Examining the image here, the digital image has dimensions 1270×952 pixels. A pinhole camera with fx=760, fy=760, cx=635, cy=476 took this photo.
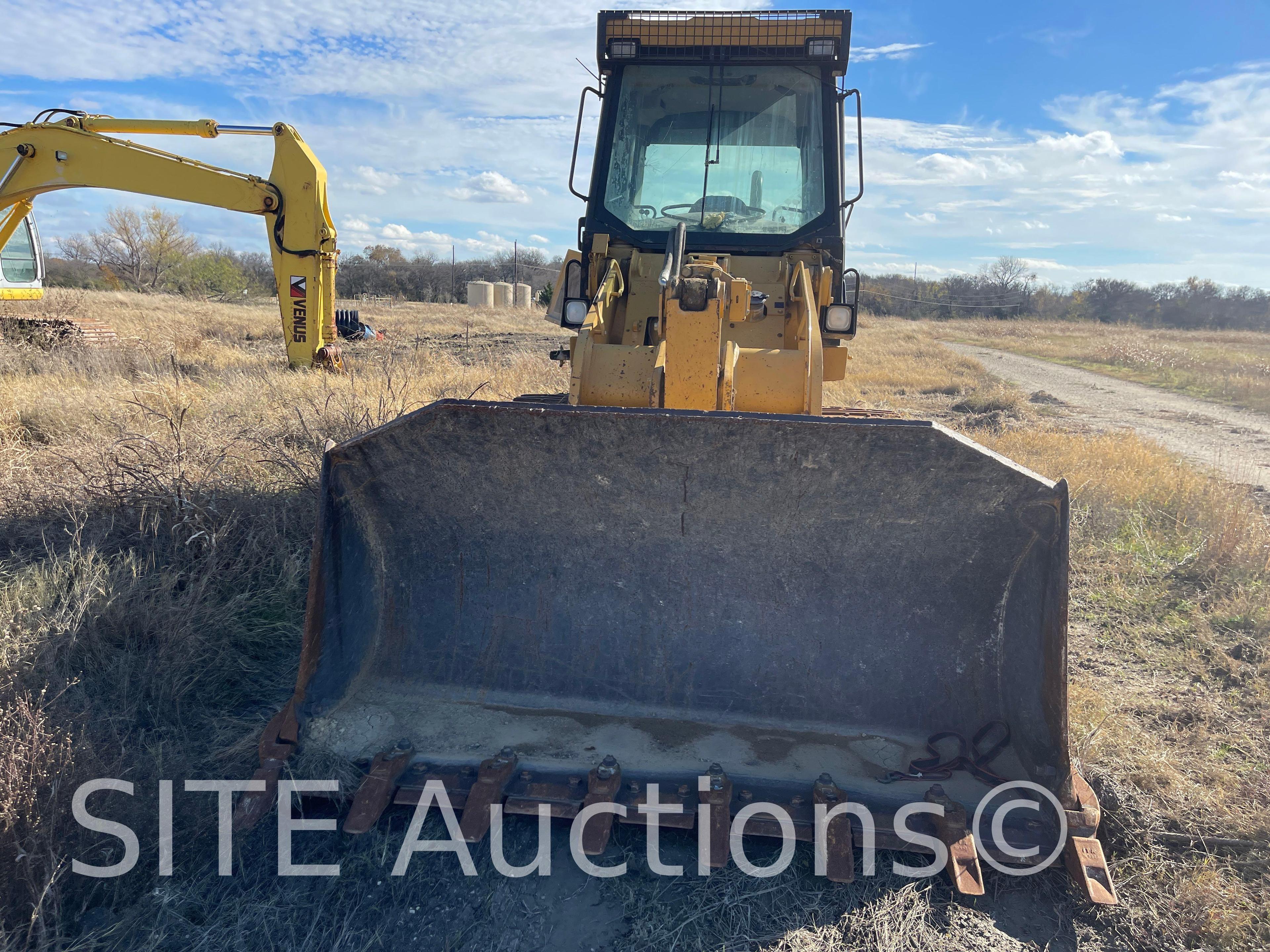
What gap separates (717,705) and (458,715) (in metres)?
0.97

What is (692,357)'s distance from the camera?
321cm

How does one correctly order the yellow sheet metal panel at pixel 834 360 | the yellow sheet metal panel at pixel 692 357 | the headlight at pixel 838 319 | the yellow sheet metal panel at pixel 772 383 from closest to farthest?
the yellow sheet metal panel at pixel 692 357, the yellow sheet metal panel at pixel 772 383, the headlight at pixel 838 319, the yellow sheet metal panel at pixel 834 360

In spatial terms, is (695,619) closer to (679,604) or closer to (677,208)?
(679,604)

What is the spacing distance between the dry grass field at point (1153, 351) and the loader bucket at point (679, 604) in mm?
14590

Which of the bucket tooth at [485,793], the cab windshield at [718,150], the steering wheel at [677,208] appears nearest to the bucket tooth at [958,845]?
the bucket tooth at [485,793]

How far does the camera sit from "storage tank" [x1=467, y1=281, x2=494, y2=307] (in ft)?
118

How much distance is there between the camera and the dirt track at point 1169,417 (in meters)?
8.90

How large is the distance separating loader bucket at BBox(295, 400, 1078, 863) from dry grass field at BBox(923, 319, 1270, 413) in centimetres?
1459

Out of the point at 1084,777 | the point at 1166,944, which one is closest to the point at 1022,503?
the point at 1084,777

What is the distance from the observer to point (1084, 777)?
9.28 feet

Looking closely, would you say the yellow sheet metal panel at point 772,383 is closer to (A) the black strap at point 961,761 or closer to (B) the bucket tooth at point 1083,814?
(A) the black strap at point 961,761

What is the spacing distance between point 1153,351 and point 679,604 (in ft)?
91.3

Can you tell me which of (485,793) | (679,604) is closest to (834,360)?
(679,604)

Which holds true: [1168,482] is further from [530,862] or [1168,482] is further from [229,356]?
[229,356]
